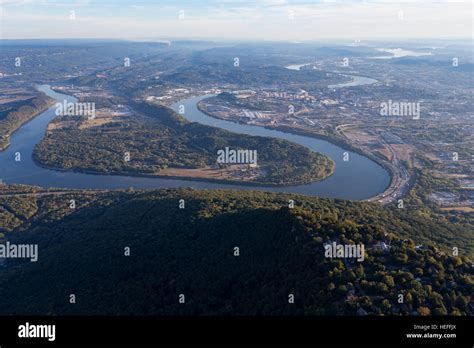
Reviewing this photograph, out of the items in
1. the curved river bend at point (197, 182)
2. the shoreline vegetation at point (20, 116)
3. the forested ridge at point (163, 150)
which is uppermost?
the shoreline vegetation at point (20, 116)

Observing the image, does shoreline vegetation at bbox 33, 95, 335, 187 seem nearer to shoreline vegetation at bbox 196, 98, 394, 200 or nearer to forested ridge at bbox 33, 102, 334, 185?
forested ridge at bbox 33, 102, 334, 185

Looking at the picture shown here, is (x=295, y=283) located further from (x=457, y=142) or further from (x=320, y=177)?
(x=457, y=142)

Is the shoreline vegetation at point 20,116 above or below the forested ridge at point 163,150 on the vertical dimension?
above

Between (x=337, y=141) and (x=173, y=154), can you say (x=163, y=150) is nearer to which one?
(x=173, y=154)

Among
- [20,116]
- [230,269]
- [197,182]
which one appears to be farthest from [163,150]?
[230,269]

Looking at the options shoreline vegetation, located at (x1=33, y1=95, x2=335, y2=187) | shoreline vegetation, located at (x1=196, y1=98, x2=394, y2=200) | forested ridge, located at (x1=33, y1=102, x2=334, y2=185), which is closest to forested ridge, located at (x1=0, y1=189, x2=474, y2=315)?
shoreline vegetation, located at (x1=33, y1=95, x2=335, y2=187)

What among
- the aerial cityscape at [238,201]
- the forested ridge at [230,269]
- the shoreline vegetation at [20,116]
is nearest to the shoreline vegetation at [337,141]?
the aerial cityscape at [238,201]

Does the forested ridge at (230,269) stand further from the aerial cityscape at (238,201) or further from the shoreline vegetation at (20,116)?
the shoreline vegetation at (20,116)
